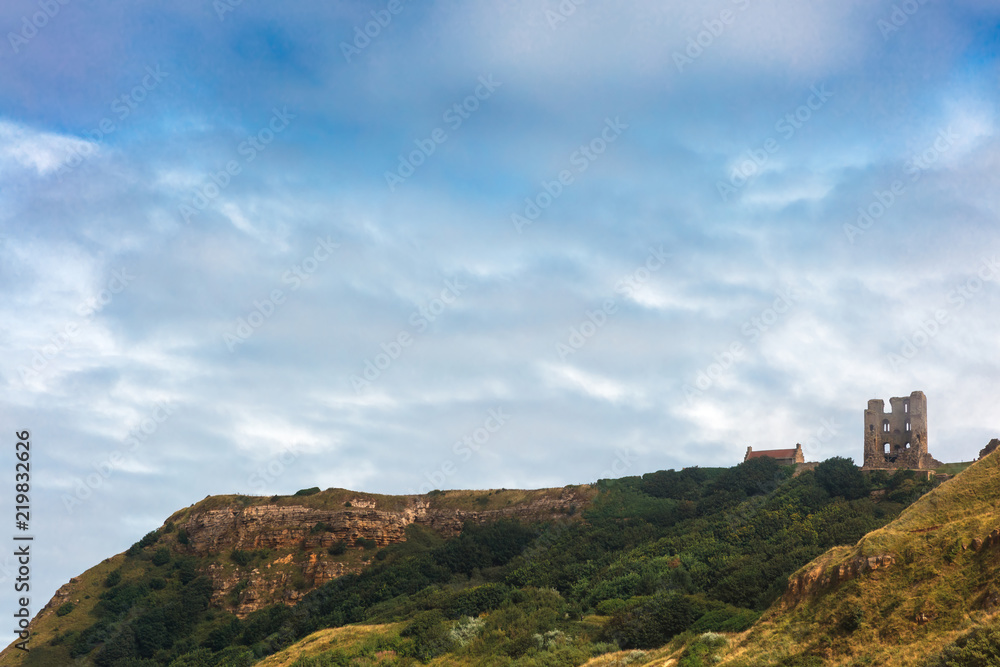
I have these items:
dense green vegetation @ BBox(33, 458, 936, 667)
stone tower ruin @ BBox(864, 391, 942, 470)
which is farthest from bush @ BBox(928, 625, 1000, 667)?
stone tower ruin @ BBox(864, 391, 942, 470)

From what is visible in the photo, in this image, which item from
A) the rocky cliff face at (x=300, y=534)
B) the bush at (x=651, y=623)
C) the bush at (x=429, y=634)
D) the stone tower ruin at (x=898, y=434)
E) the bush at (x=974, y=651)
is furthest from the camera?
the rocky cliff face at (x=300, y=534)

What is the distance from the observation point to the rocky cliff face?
226 feet

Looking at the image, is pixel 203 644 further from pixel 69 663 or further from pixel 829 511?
pixel 829 511

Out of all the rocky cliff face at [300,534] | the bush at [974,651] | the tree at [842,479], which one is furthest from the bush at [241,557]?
the bush at [974,651]

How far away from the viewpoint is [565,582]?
50.9 meters

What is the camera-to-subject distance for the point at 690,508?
6550 centimetres

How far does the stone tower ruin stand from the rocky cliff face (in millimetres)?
25274

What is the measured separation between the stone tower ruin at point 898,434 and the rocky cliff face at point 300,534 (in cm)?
2527

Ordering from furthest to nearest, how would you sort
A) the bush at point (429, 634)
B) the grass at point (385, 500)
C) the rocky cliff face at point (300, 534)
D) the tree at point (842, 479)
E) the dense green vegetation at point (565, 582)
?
the grass at point (385, 500), the rocky cliff face at point (300, 534), the tree at point (842, 479), the bush at point (429, 634), the dense green vegetation at point (565, 582)

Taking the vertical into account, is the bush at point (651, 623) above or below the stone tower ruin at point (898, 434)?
below

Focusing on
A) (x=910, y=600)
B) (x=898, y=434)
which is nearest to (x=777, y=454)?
(x=898, y=434)

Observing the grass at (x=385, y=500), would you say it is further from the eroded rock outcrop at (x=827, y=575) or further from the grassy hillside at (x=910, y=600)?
the grassy hillside at (x=910, y=600)

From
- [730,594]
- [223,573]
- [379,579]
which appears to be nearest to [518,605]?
[730,594]

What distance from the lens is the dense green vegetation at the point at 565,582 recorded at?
125 feet
